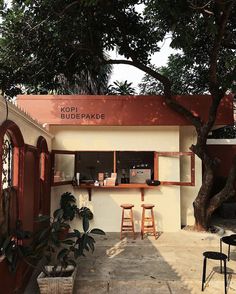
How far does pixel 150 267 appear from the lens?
4.74 m

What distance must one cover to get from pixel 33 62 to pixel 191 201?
5158 mm

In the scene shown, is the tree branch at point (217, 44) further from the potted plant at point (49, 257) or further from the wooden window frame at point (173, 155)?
the potted plant at point (49, 257)

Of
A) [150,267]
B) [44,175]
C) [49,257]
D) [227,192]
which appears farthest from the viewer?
[227,192]

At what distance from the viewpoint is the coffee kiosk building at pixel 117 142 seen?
7.09 m

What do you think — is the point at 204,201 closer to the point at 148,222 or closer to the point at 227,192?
the point at 227,192

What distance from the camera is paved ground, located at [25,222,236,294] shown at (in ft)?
13.0

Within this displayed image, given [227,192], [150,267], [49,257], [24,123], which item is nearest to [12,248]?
[49,257]

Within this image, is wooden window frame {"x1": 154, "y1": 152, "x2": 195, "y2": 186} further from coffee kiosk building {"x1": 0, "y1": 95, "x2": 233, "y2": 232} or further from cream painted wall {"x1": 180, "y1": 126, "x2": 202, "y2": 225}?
cream painted wall {"x1": 180, "y1": 126, "x2": 202, "y2": 225}

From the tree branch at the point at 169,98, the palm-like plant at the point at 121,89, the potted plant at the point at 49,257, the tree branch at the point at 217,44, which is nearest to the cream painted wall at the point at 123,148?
the tree branch at the point at 169,98

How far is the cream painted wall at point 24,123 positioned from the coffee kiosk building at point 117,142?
1.41 metres

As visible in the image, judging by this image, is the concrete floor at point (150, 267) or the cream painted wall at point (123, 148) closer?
the concrete floor at point (150, 267)

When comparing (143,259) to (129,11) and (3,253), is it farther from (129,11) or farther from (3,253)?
(129,11)

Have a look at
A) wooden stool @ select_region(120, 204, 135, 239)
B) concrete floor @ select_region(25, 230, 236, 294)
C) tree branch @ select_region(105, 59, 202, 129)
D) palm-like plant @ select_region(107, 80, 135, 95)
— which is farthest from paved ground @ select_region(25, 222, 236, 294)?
palm-like plant @ select_region(107, 80, 135, 95)

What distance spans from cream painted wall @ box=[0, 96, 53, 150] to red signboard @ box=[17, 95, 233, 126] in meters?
1.34
